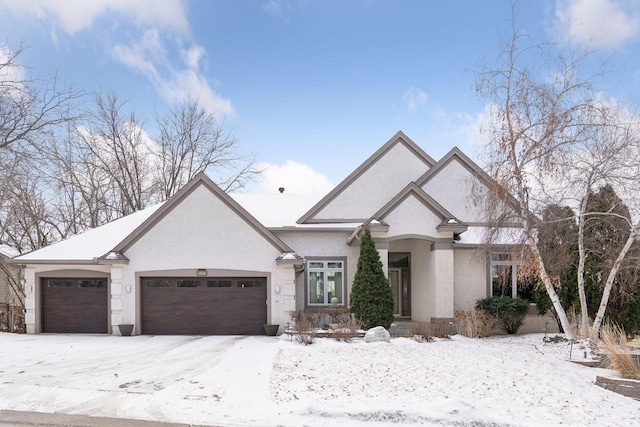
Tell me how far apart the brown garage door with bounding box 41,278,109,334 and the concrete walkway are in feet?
34.1

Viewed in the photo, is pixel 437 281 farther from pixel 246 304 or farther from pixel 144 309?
pixel 144 309

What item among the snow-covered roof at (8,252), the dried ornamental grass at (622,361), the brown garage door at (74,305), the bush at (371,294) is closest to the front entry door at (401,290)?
the bush at (371,294)

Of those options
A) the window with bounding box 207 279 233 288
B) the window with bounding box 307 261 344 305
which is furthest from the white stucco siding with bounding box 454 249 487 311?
the window with bounding box 207 279 233 288

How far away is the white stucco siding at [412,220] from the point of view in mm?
17375

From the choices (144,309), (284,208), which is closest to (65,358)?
(144,309)

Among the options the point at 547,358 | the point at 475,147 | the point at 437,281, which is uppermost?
→ the point at 475,147

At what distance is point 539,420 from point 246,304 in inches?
446

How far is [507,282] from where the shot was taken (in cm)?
1808

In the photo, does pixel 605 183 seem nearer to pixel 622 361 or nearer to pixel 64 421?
pixel 622 361

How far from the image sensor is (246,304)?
56.5ft

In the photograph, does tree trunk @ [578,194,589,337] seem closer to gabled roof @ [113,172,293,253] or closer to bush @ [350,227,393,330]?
bush @ [350,227,393,330]

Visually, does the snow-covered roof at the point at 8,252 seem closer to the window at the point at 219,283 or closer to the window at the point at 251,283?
the window at the point at 219,283

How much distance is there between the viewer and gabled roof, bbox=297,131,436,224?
19156 mm

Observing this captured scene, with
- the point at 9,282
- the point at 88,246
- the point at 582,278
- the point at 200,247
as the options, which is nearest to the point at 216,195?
the point at 200,247
